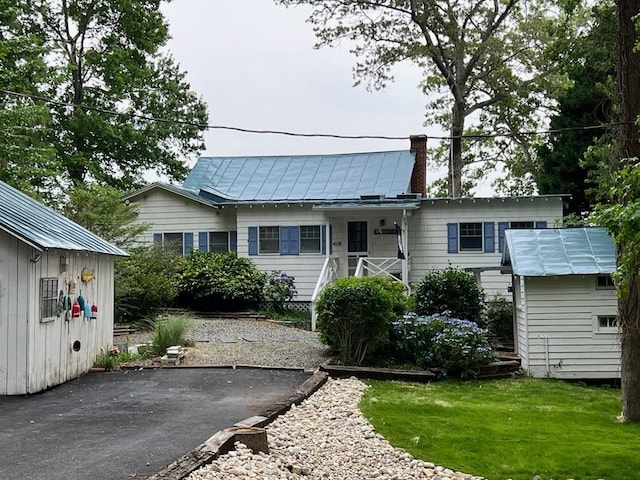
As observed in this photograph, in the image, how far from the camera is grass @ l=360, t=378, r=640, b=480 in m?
7.01

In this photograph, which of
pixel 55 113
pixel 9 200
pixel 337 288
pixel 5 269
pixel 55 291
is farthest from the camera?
pixel 55 113

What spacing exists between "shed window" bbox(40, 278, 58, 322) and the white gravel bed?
13.5 ft

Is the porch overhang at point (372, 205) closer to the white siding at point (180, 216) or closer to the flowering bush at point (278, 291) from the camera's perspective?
the flowering bush at point (278, 291)

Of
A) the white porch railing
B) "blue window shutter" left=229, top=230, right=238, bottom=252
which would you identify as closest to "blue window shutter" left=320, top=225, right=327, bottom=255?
the white porch railing

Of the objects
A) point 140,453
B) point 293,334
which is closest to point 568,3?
point 293,334

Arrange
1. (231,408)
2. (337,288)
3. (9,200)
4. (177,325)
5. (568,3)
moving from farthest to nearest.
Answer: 1. (568,3)
2. (177,325)
3. (337,288)
4. (9,200)
5. (231,408)

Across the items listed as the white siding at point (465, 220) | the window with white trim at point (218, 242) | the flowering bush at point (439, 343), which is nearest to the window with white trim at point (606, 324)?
the flowering bush at point (439, 343)

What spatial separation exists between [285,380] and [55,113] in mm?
22303

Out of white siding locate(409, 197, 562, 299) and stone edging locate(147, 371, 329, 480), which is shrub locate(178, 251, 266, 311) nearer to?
white siding locate(409, 197, 562, 299)

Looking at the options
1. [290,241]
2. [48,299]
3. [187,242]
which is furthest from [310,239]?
[48,299]

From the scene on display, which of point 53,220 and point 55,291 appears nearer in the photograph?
point 55,291

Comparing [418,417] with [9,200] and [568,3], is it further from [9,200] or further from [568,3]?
[568,3]

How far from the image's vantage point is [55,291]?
1073 cm

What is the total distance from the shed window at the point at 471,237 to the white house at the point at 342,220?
3cm
